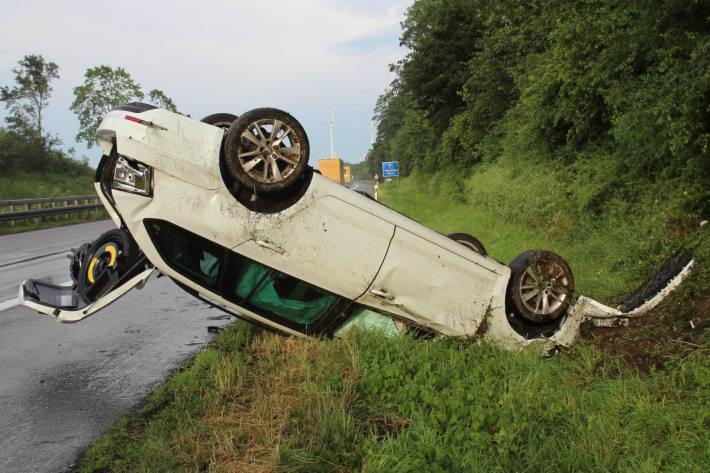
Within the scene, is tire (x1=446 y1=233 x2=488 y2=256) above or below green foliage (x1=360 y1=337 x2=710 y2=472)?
above

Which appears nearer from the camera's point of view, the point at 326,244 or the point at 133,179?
the point at 133,179

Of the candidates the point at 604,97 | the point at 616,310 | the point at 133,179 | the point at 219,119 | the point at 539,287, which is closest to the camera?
the point at 133,179

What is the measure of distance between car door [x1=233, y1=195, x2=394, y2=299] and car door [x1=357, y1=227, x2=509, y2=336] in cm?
14

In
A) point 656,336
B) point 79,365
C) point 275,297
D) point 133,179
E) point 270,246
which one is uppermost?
point 133,179

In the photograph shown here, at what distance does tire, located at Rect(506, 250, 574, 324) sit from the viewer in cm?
481

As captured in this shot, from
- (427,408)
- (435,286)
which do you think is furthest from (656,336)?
(427,408)

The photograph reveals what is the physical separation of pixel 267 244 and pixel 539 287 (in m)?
2.74

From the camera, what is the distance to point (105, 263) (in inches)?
185

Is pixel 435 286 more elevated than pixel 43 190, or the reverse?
pixel 435 286

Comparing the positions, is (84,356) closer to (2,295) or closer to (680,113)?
(2,295)

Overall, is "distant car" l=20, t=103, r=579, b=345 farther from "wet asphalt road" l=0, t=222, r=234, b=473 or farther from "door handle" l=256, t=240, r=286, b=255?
"wet asphalt road" l=0, t=222, r=234, b=473

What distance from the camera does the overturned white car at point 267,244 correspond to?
3809 mm

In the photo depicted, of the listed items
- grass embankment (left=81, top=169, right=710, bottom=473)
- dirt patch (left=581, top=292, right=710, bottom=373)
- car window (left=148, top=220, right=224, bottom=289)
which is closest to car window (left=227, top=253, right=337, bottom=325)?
car window (left=148, top=220, right=224, bottom=289)

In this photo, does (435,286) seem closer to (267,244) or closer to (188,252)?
(267,244)
